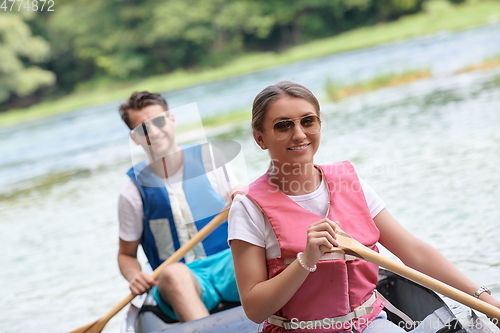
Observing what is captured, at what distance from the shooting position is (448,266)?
5.23 ft

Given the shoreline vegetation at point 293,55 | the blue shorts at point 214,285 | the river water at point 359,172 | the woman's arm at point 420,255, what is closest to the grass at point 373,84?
the river water at point 359,172

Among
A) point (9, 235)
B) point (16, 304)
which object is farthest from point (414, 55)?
point (16, 304)

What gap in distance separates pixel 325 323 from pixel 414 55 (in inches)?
568

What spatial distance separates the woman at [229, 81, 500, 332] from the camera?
1.49 metres

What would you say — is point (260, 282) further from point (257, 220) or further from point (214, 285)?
point (214, 285)

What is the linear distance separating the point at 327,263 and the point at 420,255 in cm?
27

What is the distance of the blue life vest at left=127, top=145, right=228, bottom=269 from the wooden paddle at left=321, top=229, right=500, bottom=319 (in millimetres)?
758

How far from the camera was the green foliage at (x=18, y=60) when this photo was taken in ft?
83.5

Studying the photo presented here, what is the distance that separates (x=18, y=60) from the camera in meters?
26.1

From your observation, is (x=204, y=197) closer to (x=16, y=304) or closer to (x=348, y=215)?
(x=348, y=215)

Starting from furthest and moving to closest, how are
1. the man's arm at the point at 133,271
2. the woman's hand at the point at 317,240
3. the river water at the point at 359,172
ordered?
the river water at the point at 359,172 < the man's arm at the point at 133,271 < the woman's hand at the point at 317,240

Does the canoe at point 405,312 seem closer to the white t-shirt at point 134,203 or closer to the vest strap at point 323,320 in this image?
the vest strap at point 323,320

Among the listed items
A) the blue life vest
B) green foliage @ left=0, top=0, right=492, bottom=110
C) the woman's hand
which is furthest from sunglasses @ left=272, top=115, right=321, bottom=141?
green foliage @ left=0, top=0, right=492, bottom=110

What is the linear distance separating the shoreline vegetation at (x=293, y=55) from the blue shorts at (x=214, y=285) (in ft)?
59.6
